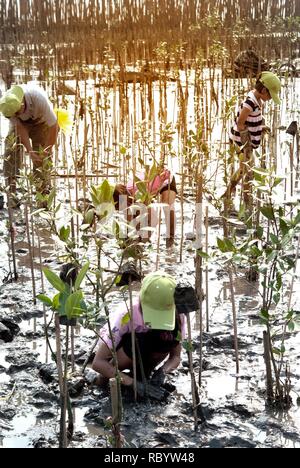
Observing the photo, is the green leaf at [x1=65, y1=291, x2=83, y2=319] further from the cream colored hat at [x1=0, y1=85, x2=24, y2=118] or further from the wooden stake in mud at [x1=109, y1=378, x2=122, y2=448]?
the cream colored hat at [x1=0, y1=85, x2=24, y2=118]

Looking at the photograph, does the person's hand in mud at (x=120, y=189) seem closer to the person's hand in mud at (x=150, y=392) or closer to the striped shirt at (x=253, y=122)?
the striped shirt at (x=253, y=122)

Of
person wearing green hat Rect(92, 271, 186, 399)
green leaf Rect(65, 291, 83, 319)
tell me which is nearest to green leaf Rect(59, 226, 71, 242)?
green leaf Rect(65, 291, 83, 319)

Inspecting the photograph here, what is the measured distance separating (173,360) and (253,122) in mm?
3137

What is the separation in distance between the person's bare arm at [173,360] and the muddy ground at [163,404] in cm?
12

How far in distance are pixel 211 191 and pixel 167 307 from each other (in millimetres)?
870

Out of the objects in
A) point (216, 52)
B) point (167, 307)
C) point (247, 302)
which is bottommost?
point (247, 302)

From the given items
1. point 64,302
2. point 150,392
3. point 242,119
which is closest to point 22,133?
point 242,119

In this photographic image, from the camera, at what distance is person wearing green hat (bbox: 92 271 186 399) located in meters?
3.96

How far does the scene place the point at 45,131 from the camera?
7227 millimetres

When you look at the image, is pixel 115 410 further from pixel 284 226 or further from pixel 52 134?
pixel 52 134

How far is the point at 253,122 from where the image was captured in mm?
7039

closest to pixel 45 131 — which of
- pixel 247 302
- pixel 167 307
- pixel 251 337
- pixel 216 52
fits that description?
pixel 216 52

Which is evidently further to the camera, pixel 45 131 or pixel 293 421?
pixel 45 131
